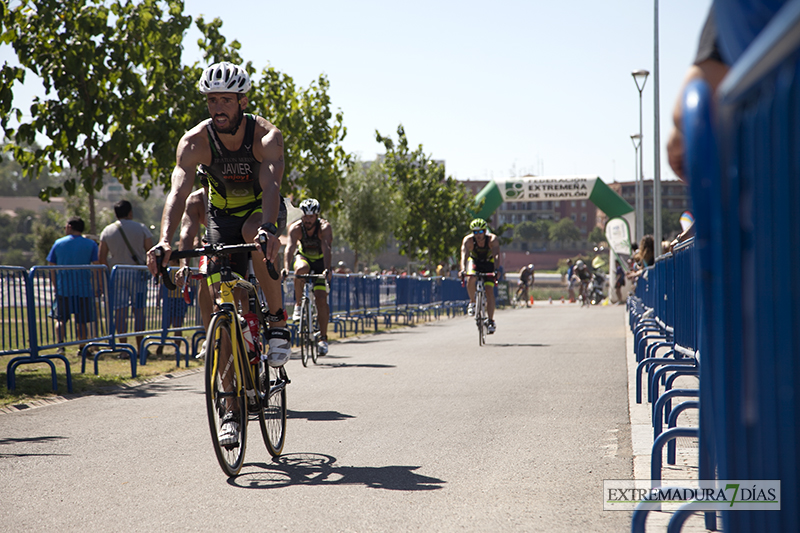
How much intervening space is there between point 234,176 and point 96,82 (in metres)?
7.70

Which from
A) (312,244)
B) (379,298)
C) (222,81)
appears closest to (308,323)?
(312,244)

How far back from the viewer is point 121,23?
12.6 metres

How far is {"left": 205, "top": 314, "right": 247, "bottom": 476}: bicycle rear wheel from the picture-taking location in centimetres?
419

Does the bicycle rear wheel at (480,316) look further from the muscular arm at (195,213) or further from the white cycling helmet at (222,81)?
the white cycling helmet at (222,81)

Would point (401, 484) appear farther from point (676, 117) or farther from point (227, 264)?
point (676, 117)

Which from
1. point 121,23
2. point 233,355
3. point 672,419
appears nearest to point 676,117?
point 672,419

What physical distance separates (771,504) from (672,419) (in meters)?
2.58

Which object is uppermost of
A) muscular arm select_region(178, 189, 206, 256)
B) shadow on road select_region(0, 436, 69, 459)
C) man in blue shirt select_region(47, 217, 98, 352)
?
muscular arm select_region(178, 189, 206, 256)

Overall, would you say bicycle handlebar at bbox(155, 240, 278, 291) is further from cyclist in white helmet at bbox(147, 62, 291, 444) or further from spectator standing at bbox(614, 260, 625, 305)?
spectator standing at bbox(614, 260, 625, 305)

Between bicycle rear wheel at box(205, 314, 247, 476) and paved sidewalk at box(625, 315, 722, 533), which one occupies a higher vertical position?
bicycle rear wheel at box(205, 314, 247, 476)

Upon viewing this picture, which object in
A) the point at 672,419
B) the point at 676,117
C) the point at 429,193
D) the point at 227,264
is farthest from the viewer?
the point at 429,193

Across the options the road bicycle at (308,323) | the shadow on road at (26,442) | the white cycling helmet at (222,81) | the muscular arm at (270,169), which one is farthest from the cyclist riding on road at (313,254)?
the white cycling helmet at (222,81)

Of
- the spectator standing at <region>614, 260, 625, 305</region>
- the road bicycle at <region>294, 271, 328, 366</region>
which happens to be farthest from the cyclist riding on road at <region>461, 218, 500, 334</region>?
the spectator standing at <region>614, 260, 625, 305</region>

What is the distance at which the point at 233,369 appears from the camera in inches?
175
